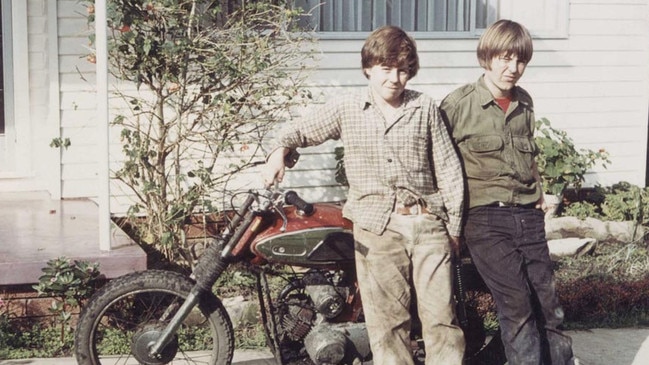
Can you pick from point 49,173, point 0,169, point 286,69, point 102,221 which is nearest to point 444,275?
point 102,221

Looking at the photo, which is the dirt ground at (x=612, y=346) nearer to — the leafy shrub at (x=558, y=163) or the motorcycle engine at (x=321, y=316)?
the motorcycle engine at (x=321, y=316)

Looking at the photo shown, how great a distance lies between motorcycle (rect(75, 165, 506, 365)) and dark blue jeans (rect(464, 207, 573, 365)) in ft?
0.60

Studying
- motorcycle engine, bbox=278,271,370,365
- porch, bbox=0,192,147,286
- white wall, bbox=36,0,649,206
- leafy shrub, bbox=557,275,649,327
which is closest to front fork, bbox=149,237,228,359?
motorcycle engine, bbox=278,271,370,365

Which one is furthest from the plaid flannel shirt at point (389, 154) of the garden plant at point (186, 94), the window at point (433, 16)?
the window at point (433, 16)

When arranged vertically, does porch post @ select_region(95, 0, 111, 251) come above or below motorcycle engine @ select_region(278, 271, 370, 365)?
above

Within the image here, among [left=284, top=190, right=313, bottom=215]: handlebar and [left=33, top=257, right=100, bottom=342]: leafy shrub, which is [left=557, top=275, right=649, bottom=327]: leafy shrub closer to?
[left=284, top=190, right=313, bottom=215]: handlebar

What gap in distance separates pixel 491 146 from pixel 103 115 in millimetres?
2535

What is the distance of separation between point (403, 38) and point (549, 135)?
14.6 ft

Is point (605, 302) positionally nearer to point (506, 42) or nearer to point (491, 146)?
point (491, 146)

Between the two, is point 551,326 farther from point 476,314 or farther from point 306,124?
point 306,124

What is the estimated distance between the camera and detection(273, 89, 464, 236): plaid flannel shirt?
4.68 m

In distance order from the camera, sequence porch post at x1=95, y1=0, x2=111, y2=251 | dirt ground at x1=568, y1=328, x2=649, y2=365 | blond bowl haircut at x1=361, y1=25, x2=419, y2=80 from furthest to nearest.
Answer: porch post at x1=95, y1=0, x2=111, y2=251 < dirt ground at x1=568, y1=328, x2=649, y2=365 < blond bowl haircut at x1=361, y1=25, x2=419, y2=80

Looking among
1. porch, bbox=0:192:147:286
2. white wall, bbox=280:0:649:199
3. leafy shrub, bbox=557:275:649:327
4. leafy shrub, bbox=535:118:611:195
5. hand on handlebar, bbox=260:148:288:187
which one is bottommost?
leafy shrub, bbox=557:275:649:327

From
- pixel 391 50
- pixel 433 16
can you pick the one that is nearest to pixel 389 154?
pixel 391 50
